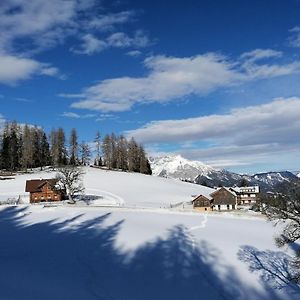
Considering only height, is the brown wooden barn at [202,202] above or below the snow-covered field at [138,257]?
above

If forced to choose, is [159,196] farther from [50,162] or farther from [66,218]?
[50,162]

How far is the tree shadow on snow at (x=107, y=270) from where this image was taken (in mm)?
28750

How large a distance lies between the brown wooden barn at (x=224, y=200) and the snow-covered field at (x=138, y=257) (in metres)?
27.1

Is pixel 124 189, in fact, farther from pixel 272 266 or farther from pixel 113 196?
pixel 272 266

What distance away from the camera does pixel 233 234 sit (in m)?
51.8

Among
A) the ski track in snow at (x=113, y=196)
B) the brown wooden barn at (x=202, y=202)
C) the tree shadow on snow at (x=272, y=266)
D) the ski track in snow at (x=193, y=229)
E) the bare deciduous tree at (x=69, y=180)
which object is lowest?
the tree shadow on snow at (x=272, y=266)

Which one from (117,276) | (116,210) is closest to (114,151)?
(116,210)

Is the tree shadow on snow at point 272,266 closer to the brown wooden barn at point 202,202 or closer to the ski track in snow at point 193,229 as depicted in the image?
the ski track in snow at point 193,229

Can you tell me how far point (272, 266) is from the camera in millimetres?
37469

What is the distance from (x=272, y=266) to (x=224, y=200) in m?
58.9

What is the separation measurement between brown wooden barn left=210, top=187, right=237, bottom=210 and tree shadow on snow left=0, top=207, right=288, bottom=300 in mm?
47626

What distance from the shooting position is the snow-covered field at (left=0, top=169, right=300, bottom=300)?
98.2ft

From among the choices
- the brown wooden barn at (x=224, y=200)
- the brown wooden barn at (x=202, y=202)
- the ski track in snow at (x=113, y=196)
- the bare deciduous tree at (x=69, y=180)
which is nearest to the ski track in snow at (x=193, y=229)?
Answer: the brown wooden barn at (x=202, y=202)

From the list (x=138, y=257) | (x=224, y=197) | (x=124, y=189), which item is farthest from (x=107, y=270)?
(x=124, y=189)
